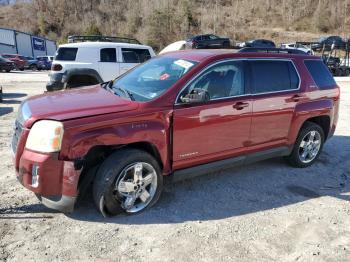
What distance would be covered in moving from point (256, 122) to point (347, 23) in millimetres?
67842

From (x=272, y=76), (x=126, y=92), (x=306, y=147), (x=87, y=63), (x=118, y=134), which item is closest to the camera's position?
(x=118, y=134)

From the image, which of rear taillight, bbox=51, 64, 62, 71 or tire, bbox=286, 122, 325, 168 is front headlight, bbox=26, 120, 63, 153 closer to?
tire, bbox=286, 122, 325, 168

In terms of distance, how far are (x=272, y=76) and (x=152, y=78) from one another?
1.71m

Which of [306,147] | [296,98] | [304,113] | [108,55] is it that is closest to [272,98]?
[296,98]

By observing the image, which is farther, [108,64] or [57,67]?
[108,64]

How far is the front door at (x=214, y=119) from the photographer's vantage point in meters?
4.17

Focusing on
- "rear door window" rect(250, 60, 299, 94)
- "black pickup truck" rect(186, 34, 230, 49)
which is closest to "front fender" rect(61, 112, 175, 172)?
"rear door window" rect(250, 60, 299, 94)

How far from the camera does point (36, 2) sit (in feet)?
302

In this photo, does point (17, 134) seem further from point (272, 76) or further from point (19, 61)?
point (19, 61)

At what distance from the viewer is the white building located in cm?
4694

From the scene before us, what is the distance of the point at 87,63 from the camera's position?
422 inches

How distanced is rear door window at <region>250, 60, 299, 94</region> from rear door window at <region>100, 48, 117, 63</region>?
681 cm

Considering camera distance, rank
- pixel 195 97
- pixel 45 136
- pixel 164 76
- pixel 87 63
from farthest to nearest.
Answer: pixel 87 63 < pixel 164 76 < pixel 195 97 < pixel 45 136

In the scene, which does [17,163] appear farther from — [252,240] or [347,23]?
[347,23]
